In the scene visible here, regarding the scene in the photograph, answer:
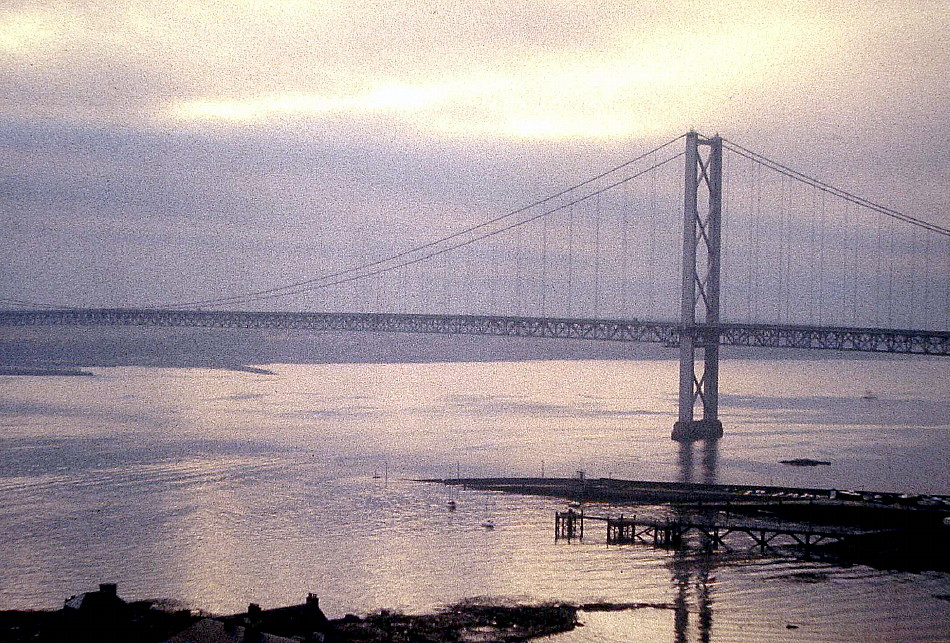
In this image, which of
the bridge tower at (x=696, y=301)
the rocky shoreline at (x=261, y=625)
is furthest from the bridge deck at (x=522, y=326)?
the rocky shoreline at (x=261, y=625)

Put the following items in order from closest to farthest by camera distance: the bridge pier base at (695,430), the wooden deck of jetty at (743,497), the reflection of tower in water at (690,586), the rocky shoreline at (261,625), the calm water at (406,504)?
the rocky shoreline at (261,625) → the reflection of tower in water at (690,586) → the calm water at (406,504) → the wooden deck of jetty at (743,497) → the bridge pier base at (695,430)

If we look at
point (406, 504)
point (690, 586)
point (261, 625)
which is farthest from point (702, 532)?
point (261, 625)

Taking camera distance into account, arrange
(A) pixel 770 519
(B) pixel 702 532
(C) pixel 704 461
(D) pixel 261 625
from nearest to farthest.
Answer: (D) pixel 261 625 → (B) pixel 702 532 → (A) pixel 770 519 → (C) pixel 704 461

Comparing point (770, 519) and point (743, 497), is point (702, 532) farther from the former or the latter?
point (743, 497)

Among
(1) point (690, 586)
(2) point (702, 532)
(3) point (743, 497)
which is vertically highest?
(3) point (743, 497)

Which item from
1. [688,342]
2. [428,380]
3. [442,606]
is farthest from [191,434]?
[428,380]

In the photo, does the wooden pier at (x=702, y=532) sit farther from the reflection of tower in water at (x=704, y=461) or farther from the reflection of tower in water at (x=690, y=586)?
the reflection of tower in water at (x=704, y=461)

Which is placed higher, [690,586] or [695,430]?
[695,430]

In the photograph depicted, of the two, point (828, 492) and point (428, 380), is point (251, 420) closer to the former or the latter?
point (828, 492)
